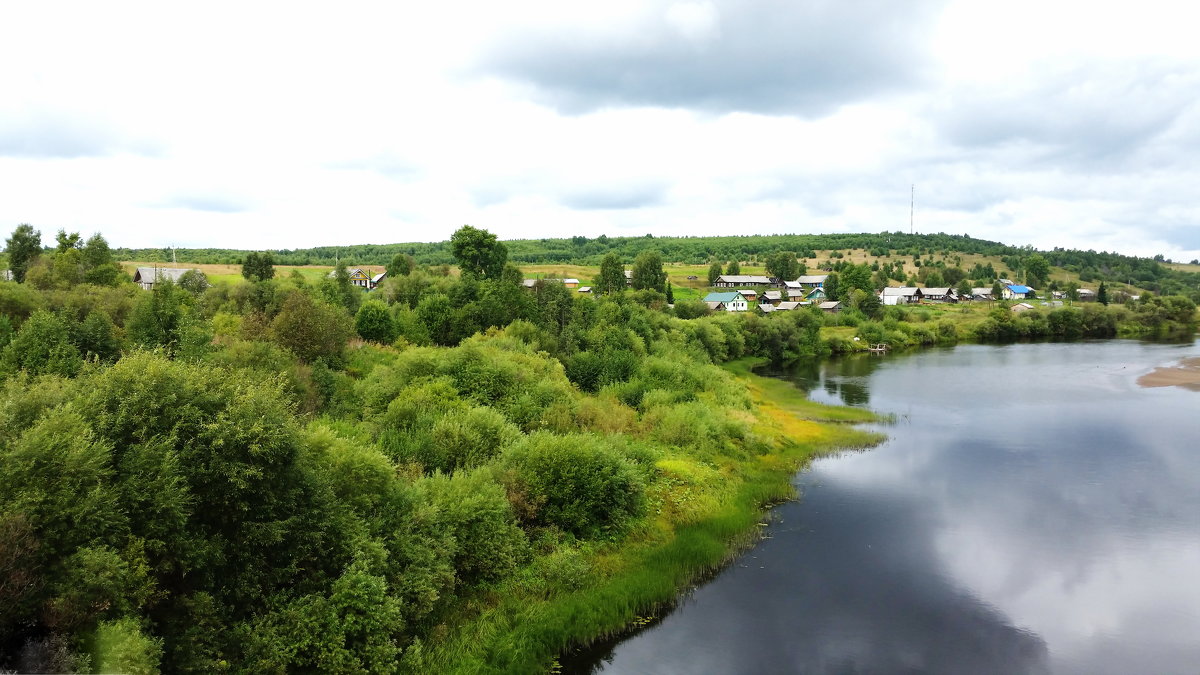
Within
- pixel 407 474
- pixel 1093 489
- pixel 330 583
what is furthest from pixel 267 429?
pixel 1093 489

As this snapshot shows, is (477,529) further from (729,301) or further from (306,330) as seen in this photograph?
(729,301)

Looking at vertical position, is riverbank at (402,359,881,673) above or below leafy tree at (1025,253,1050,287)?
below

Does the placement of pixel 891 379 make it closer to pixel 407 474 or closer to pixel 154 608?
pixel 407 474

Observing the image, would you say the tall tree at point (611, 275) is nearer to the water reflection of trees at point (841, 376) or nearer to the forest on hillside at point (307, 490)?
the water reflection of trees at point (841, 376)

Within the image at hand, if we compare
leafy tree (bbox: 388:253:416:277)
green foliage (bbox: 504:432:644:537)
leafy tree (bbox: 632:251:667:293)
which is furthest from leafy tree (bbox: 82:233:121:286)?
leafy tree (bbox: 632:251:667:293)

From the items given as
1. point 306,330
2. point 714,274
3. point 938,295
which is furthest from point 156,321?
point 938,295

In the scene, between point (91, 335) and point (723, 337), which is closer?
point (91, 335)

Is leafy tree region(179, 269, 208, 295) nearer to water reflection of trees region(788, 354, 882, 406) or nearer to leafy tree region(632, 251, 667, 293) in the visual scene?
water reflection of trees region(788, 354, 882, 406)
